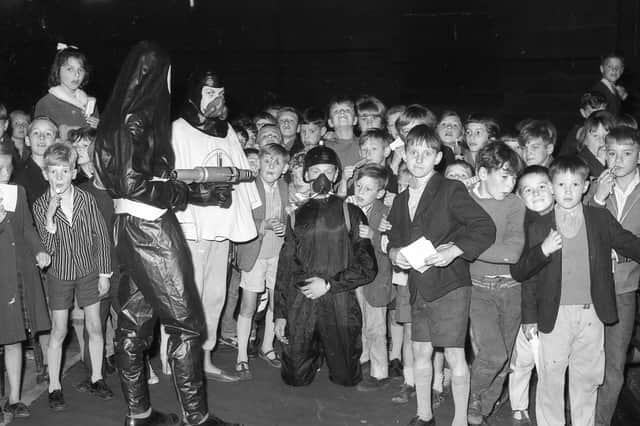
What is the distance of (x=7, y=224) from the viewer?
15.2 ft

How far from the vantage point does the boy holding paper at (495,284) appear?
441cm

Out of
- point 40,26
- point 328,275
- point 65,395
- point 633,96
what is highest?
point 40,26

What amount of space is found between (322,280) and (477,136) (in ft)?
4.87

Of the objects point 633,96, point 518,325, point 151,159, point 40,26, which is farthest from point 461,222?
point 40,26

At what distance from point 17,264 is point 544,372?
2.94 metres

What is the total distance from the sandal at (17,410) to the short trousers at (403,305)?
2.19 m

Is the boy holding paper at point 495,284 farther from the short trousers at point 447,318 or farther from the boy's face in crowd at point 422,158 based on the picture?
the boy's face in crowd at point 422,158

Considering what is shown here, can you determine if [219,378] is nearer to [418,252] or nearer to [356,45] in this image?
[418,252]

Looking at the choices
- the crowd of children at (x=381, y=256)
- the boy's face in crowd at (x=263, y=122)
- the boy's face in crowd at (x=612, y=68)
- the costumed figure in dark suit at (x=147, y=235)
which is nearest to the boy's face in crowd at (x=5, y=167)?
the crowd of children at (x=381, y=256)

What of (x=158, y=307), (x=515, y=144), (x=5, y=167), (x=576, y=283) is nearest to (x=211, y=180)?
(x=158, y=307)

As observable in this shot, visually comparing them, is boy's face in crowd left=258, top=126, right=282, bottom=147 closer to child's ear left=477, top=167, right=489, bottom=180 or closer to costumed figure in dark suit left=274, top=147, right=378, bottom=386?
costumed figure in dark suit left=274, top=147, right=378, bottom=386

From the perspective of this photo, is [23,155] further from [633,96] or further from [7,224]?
[633,96]

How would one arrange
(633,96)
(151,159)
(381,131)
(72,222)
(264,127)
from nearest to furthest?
(151,159) → (72,222) → (381,131) → (264,127) → (633,96)

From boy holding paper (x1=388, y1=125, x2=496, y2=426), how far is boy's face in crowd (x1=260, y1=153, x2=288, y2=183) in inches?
50.3
